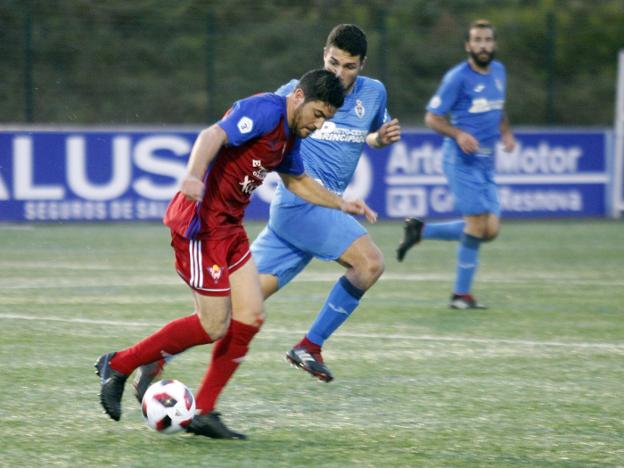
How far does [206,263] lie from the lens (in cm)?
527

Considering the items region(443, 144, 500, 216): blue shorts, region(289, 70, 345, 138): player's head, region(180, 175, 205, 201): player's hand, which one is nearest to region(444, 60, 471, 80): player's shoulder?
region(443, 144, 500, 216): blue shorts

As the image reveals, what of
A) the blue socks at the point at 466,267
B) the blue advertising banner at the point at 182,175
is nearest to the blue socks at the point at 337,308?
the blue socks at the point at 466,267

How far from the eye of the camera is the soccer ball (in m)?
5.06

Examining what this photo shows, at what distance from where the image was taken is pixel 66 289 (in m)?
10.4

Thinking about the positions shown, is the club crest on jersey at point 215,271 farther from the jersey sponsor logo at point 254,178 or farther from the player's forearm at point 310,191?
the player's forearm at point 310,191

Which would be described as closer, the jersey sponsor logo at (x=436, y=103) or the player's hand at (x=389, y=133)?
the player's hand at (x=389, y=133)

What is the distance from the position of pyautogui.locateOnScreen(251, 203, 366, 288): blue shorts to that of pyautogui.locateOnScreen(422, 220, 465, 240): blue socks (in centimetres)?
322

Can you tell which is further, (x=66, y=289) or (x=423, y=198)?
(x=423, y=198)

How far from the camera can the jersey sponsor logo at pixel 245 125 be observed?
5156 millimetres

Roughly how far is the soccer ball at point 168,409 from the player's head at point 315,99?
128 cm

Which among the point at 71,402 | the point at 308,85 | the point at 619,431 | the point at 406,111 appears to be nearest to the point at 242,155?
the point at 308,85

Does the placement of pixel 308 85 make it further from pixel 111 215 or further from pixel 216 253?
pixel 111 215

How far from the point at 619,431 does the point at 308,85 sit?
2039mm

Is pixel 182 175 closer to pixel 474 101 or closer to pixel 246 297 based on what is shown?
pixel 474 101
